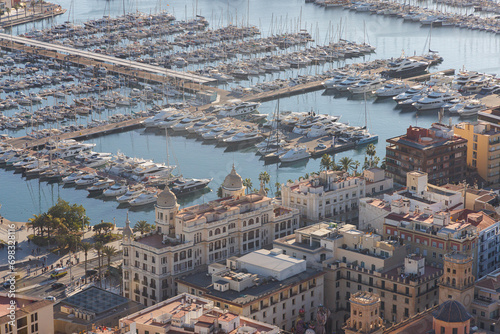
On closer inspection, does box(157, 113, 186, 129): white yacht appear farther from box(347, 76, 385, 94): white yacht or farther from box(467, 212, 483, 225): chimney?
box(467, 212, 483, 225): chimney

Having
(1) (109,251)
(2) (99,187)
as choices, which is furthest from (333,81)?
(1) (109,251)

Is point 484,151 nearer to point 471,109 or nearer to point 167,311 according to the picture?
point 471,109

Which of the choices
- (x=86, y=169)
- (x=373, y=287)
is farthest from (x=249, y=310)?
(x=86, y=169)

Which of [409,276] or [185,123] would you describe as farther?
[185,123]

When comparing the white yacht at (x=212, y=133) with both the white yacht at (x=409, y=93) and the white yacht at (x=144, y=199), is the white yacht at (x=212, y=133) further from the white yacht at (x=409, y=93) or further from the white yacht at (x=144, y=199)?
the white yacht at (x=409, y=93)

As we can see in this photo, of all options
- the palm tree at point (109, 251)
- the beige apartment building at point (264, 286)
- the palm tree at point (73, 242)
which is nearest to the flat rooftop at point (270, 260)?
the beige apartment building at point (264, 286)

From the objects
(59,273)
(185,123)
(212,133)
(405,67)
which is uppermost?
Answer: (405,67)

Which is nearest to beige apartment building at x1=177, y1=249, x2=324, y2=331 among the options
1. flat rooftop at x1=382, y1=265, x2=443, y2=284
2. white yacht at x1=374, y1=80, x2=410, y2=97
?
flat rooftop at x1=382, y1=265, x2=443, y2=284
